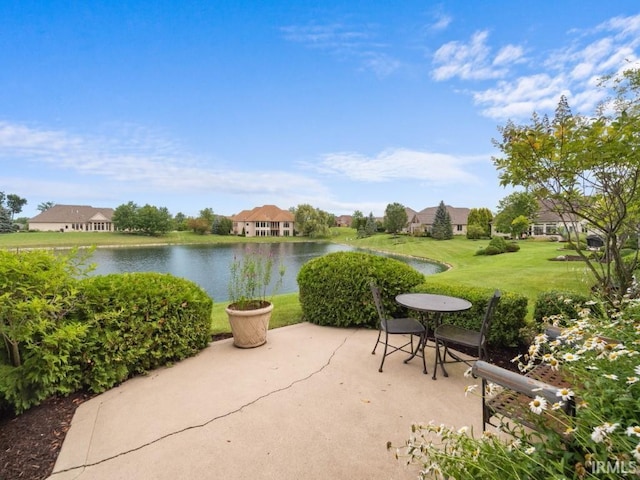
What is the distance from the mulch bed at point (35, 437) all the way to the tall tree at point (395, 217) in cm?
4374

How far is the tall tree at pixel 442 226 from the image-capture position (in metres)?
37.1

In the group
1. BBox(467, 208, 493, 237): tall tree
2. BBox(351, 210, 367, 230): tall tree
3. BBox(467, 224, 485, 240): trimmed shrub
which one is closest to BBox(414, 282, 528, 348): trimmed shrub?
BBox(467, 224, 485, 240): trimmed shrub

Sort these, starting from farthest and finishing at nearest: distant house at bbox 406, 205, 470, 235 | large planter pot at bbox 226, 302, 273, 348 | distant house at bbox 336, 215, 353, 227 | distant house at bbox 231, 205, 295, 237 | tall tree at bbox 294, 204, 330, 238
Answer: distant house at bbox 336, 215, 353, 227 → distant house at bbox 231, 205, 295, 237 → tall tree at bbox 294, 204, 330, 238 → distant house at bbox 406, 205, 470, 235 → large planter pot at bbox 226, 302, 273, 348

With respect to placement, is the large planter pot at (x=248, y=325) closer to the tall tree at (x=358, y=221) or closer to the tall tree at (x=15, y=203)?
the tall tree at (x=358, y=221)

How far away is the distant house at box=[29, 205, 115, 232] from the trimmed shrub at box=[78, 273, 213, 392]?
6269 cm

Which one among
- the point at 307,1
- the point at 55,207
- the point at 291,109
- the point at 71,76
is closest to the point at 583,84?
the point at 307,1

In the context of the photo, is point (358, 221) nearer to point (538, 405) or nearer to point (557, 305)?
point (557, 305)

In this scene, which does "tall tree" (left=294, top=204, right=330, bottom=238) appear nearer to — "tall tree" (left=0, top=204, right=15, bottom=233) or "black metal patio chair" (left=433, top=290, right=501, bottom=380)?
"tall tree" (left=0, top=204, right=15, bottom=233)

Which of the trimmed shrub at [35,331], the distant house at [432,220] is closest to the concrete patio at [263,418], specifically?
the trimmed shrub at [35,331]

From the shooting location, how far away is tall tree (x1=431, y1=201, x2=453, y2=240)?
3709cm

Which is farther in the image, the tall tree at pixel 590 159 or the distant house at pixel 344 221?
the distant house at pixel 344 221

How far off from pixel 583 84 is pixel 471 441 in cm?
518

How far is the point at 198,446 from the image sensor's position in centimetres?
197

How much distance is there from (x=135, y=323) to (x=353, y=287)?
2887mm
